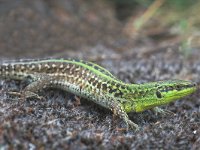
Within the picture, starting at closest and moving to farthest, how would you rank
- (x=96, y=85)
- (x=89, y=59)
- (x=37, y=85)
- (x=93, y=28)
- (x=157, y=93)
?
(x=157, y=93) < (x=96, y=85) < (x=37, y=85) < (x=89, y=59) < (x=93, y=28)

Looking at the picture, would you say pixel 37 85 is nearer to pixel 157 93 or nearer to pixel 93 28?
pixel 157 93

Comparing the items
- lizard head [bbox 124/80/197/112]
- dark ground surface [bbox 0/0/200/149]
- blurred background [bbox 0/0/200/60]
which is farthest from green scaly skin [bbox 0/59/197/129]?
blurred background [bbox 0/0/200/60]

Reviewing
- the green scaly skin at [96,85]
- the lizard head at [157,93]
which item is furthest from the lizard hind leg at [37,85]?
the lizard head at [157,93]

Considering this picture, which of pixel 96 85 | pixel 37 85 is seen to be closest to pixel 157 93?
pixel 96 85

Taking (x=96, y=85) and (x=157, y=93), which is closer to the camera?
(x=157, y=93)

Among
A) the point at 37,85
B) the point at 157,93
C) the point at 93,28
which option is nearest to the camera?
the point at 157,93

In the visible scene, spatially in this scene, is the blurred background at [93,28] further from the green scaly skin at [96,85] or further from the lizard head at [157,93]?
the lizard head at [157,93]

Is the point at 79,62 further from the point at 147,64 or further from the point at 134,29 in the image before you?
the point at 134,29
